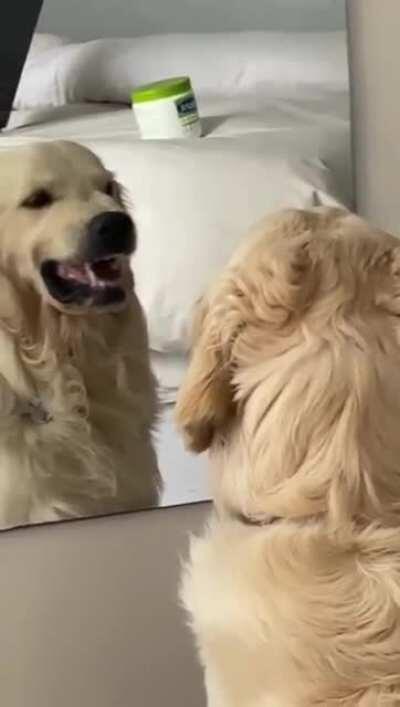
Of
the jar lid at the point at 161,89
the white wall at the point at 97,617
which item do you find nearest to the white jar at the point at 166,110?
the jar lid at the point at 161,89

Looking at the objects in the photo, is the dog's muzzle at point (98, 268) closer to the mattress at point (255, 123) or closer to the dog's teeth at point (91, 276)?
the dog's teeth at point (91, 276)

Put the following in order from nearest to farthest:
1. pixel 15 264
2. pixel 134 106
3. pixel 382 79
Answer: pixel 15 264 < pixel 134 106 < pixel 382 79

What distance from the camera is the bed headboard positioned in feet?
4.27

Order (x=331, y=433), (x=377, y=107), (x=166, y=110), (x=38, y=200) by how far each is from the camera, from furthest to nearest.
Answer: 1. (x=377, y=107)
2. (x=166, y=110)
3. (x=38, y=200)
4. (x=331, y=433)

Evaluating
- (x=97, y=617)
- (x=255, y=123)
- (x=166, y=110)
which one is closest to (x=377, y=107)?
(x=255, y=123)

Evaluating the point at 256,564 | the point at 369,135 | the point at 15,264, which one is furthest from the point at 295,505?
the point at 369,135

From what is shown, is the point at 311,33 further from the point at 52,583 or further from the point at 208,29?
the point at 52,583

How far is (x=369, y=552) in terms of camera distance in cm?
88

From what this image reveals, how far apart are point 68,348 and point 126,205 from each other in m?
0.16

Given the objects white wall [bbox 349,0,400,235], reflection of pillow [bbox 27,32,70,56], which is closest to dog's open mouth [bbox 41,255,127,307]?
reflection of pillow [bbox 27,32,70,56]

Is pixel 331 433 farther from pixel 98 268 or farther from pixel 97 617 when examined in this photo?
pixel 97 617

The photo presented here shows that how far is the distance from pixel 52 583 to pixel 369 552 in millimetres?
567

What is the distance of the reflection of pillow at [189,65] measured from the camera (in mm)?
1301

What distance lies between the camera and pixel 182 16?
1.35 meters
